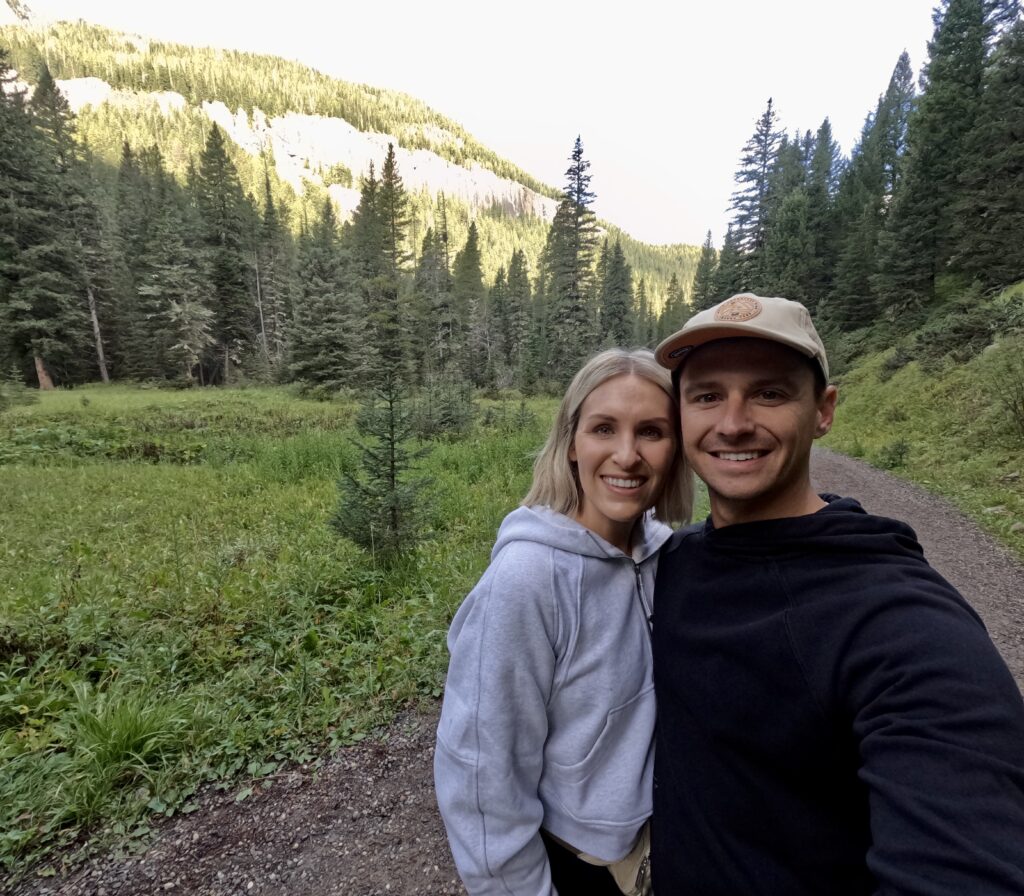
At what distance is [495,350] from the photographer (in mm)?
51375

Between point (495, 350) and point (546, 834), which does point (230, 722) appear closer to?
point (546, 834)

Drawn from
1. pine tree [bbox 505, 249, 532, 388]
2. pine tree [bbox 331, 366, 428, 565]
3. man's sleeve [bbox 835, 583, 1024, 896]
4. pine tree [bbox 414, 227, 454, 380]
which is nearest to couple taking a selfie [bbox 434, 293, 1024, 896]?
man's sleeve [bbox 835, 583, 1024, 896]

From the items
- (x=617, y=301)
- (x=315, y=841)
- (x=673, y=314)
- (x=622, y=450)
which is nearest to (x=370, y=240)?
(x=617, y=301)

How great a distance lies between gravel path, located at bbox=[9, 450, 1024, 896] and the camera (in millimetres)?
2342

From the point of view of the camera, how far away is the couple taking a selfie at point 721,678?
2.94 feet

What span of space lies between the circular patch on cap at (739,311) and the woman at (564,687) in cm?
31

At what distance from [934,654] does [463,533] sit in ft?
21.1

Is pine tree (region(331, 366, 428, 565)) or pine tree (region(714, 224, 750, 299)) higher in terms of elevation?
pine tree (region(714, 224, 750, 299))

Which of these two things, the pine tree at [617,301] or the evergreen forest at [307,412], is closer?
→ the evergreen forest at [307,412]

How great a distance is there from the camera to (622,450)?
1.53m

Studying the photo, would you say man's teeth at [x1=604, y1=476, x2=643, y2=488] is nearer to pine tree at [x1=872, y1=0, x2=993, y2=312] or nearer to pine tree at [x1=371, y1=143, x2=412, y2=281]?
pine tree at [x1=872, y1=0, x2=993, y2=312]

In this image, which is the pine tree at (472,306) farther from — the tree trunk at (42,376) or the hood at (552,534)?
the hood at (552,534)

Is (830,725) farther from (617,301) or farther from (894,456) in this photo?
(617,301)

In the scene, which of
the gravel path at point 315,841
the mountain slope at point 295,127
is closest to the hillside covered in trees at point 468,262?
the gravel path at point 315,841
